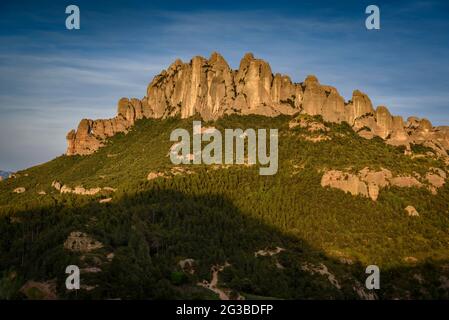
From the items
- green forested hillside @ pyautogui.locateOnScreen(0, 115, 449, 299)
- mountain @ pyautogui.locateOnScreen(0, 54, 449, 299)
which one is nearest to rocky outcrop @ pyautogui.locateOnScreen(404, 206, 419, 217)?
mountain @ pyautogui.locateOnScreen(0, 54, 449, 299)

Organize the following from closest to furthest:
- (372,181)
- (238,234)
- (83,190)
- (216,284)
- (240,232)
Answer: (216,284) < (238,234) < (240,232) < (372,181) < (83,190)

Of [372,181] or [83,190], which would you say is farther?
[83,190]

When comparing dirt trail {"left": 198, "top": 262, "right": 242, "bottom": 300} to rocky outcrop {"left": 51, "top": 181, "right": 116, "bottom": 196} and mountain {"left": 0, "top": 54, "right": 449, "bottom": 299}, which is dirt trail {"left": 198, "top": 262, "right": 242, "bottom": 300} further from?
rocky outcrop {"left": 51, "top": 181, "right": 116, "bottom": 196}

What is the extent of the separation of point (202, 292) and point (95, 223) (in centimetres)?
3712

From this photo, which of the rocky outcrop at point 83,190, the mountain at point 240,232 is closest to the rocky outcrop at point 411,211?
the mountain at point 240,232

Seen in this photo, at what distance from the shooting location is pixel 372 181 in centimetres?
18250

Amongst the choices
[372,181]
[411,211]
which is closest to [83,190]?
[372,181]

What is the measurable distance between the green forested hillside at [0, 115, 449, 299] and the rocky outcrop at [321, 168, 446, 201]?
2.20 meters

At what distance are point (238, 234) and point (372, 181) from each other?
4956cm

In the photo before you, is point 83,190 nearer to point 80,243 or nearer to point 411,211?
point 80,243

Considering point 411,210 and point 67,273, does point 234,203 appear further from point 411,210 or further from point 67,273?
point 67,273

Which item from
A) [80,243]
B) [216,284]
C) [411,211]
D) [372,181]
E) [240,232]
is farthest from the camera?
[372,181]

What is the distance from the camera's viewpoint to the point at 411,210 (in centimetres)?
17588

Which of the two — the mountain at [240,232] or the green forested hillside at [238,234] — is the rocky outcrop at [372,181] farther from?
the green forested hillside at [238,234]
